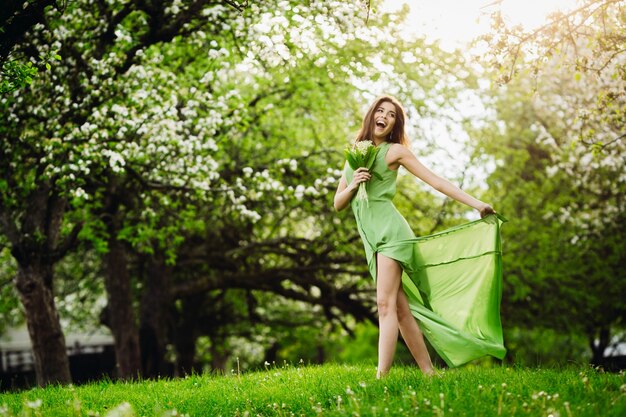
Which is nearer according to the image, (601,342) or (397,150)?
(397,150)

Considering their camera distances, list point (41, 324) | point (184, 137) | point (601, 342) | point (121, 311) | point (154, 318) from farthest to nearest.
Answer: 1. point (601, 342)
2. point (154, 318)
3. point (121, 311)
4. point (184, 137)
5. point (41, 324)

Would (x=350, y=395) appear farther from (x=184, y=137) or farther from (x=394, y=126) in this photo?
(x=184, y=137)

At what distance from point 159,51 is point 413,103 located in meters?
5.10

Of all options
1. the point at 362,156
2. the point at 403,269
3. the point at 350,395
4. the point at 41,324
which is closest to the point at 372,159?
the point at 362,156

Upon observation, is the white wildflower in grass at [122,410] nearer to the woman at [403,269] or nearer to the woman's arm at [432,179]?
the woman at [403,269]

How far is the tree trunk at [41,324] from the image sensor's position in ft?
Answer: 36.1

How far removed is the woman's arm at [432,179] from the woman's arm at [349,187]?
297mm

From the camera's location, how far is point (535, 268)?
58.0ft

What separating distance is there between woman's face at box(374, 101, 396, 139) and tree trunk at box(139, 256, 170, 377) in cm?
1032

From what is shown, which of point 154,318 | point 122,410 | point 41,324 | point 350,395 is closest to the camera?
point 122,410

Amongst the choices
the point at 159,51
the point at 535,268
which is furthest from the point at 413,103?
the point at 535,268

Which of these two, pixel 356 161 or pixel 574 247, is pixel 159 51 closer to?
pixel 356 161

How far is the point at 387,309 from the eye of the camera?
602cm

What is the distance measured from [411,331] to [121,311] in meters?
9.63
